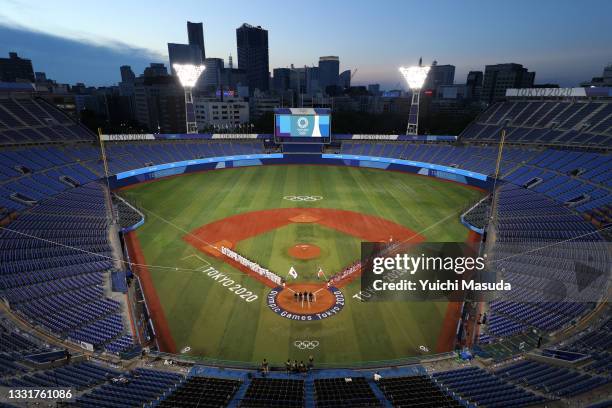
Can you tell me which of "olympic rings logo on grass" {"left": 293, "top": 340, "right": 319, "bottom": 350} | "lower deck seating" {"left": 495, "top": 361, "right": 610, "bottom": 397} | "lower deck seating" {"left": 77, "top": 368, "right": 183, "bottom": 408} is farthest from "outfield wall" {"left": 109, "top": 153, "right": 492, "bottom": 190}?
"lower deck seating" {"left": 77, "top": 368, "right": 183, "bottom": 408}

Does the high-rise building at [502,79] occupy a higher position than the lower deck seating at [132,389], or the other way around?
the high-rise building at [502,79]

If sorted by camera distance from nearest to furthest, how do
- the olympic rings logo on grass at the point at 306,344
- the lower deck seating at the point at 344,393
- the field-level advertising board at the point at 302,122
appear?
the lower deck seating at the point at 344,393 → the olympic rings logo on grass at the point at 306,344 → the field-level advertising board at the point at 302,122

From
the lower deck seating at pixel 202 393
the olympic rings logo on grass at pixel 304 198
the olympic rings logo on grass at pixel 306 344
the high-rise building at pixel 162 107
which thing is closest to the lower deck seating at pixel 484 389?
the olympic rings logo on grass at pixel 306 344

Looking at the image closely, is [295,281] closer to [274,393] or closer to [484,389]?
[274,393]

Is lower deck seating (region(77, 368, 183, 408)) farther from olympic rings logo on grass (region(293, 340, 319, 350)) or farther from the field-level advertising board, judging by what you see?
the field-level advertising board

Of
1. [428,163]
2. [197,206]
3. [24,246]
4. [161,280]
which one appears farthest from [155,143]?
[428,163]

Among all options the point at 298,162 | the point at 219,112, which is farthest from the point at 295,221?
the point at 219,112

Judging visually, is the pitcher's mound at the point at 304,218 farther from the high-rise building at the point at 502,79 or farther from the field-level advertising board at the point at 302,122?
the high-rise building at the point at 502,79

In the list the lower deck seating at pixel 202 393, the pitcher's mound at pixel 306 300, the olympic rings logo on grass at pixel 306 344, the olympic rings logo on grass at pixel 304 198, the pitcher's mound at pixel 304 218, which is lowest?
the olympic rings logo on grass at pixel 306 344
